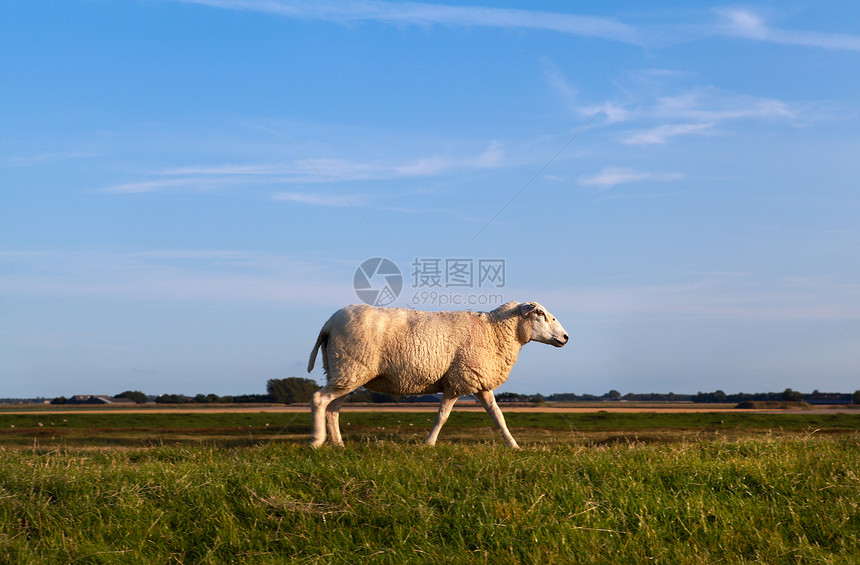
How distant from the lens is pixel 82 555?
6141 mm

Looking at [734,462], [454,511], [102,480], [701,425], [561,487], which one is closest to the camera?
[454,511]

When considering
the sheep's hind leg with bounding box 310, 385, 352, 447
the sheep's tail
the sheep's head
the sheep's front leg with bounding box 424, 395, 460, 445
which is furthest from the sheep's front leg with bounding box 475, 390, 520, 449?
the sheep's tail

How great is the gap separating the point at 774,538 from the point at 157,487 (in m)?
6.17

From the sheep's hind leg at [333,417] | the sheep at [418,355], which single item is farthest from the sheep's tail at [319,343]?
the sheep's hind leg at [333,417]

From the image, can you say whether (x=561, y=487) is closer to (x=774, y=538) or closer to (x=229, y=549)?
(x=774, y=538)

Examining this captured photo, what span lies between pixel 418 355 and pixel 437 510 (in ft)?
16.8

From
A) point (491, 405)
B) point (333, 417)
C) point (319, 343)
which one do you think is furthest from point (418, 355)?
point (319, 343)

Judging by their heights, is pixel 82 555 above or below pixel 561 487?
below

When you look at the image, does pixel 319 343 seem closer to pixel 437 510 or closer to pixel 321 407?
pixel 321 407

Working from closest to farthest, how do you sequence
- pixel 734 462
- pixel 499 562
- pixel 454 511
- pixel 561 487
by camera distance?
pixel 499 562
pixel 454 511
pixel 561 487
pixel 734 462

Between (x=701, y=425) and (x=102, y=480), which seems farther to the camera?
(x=701, y=425)

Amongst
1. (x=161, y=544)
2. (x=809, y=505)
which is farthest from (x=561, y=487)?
(x=161, y=544)

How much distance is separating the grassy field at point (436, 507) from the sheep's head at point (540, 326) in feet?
12.3

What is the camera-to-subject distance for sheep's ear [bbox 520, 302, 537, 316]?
12641 millimetres
